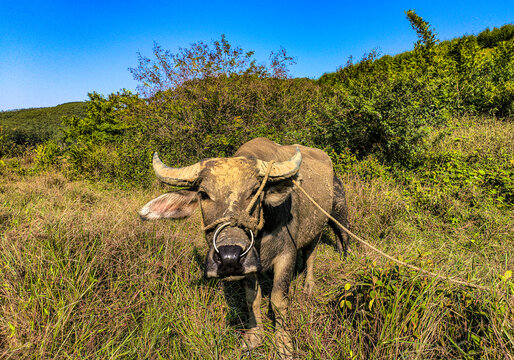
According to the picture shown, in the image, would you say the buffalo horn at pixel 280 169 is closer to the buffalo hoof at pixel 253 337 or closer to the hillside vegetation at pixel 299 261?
the hillside vegetation at pixel 299 261

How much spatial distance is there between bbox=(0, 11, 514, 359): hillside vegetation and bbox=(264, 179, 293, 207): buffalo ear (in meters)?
0.83

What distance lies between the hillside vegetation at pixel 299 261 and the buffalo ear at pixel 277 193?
2.72ft

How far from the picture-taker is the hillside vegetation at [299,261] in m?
1.86

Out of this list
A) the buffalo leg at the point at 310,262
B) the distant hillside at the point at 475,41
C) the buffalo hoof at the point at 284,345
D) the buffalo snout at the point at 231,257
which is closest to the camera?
the buffalo snout at the point at 231,257

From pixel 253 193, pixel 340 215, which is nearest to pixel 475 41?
pixel 340 215

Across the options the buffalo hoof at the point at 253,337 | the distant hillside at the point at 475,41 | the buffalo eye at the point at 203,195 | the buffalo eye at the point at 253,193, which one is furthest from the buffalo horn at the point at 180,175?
the distant hillside at the point at 475,41

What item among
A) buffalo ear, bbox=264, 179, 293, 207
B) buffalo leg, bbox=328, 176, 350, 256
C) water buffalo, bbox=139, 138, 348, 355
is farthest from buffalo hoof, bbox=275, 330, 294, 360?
buffalo leg, bbox=328, 176, 350, 256

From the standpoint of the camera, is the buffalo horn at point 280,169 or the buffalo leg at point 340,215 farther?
the buffalo leg at point 340,215

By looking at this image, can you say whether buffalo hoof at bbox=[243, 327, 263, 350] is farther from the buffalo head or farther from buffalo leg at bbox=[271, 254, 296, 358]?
the buffalo head

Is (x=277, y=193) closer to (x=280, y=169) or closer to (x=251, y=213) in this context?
(x=280, y=169)

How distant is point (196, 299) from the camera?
105 inches

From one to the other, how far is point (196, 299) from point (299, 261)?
6.51 ft

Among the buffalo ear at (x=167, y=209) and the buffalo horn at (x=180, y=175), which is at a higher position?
the buffalo horn at (x=180, y=175)

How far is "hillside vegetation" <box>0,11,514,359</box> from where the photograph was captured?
1864 mm
